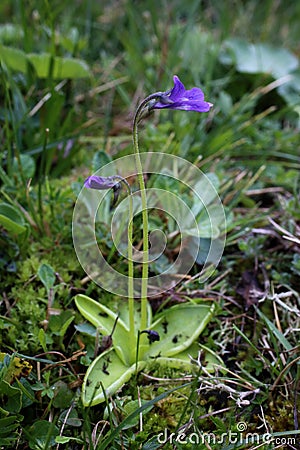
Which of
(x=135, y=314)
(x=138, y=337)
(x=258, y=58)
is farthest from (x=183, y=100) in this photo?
(x=258, y=58)

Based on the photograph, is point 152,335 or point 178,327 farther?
point 178,327

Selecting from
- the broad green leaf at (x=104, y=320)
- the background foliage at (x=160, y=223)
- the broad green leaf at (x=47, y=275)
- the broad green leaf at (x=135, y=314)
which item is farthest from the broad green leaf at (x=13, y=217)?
the broad green leaf at (x=135, y=314)

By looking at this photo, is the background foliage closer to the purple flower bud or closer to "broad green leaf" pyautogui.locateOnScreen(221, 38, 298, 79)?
"broad green leaf" pyautogui.locateOnScreen(221, 38, 298, 79)

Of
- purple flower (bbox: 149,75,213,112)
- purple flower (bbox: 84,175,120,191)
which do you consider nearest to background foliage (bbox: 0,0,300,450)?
purple flower (bbox: 84,175,120,191)

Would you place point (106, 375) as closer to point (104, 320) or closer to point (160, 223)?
point (104, 320)

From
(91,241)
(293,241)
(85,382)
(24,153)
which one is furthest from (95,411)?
(24,153)

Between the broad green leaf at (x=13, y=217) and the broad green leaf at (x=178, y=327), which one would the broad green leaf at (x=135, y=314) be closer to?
the broad green leaf at (x=178, y=327)
